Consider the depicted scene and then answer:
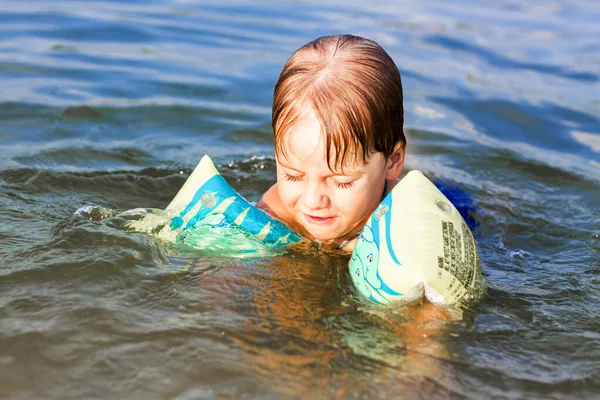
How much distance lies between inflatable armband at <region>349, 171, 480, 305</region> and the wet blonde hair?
31cm

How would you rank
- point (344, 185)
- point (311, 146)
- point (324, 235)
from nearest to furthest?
point (311, 146)
point (344, 185)
point (324, 235)

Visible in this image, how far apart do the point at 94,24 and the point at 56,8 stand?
1140 mm

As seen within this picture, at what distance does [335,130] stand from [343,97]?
0.17 meters

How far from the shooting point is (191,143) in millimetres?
6453

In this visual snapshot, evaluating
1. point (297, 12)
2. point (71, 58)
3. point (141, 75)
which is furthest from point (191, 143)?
point (297, 12)

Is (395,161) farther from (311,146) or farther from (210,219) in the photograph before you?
(210,219)

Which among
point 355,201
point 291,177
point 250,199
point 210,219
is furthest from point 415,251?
point 250,199

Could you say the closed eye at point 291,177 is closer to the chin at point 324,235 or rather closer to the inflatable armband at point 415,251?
the chin at point 324,235

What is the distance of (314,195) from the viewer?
3754mm

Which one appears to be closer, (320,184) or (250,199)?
(320,184)

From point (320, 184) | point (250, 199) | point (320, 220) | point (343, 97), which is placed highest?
point (343, 97)

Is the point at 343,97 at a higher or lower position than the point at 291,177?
higher

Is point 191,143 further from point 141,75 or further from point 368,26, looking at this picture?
point 368,26

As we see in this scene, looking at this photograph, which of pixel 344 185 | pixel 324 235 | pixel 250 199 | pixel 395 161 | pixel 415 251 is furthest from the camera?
pixel 250 199
